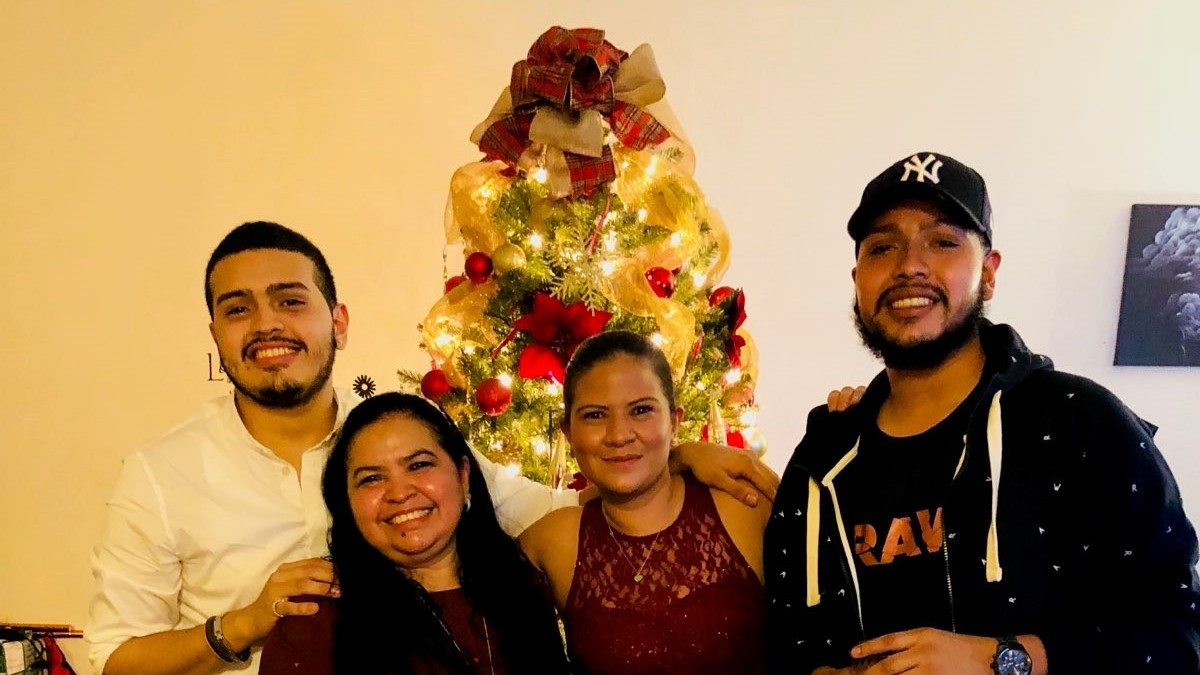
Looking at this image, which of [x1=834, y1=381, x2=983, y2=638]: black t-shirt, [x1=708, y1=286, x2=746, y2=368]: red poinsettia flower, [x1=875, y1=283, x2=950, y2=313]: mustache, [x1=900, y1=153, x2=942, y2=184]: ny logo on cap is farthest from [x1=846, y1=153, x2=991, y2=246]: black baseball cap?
[x1=708, y1=286, x2=746, y2=368]: red poinsettia flower

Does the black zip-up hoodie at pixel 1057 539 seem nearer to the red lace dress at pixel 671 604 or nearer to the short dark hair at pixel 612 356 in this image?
the red lace dress at pixel 671 604

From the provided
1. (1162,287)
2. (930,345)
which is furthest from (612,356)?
(1162,287)

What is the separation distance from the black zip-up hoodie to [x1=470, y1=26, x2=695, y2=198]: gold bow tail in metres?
1.01

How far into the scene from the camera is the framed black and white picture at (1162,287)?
8.80ft

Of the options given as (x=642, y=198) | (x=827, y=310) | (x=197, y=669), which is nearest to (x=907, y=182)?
(x=642, y=198)

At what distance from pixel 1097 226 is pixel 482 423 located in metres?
2.42

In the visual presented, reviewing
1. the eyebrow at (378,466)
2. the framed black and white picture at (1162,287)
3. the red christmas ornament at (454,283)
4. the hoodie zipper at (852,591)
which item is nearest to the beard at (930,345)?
the hoodie zipper at (852,591)

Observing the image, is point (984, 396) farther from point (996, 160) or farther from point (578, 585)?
point (996, 160)

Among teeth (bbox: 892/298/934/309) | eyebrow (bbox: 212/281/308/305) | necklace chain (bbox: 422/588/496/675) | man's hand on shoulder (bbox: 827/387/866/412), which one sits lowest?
necklace chain (bbox: 422/588/496/675)

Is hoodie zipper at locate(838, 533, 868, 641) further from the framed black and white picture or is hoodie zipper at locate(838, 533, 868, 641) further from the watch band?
the framed black and white picture

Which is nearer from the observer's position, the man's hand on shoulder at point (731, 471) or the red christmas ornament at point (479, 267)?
the man's hand on shoulder at point (731, 471)

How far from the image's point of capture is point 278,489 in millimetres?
1477

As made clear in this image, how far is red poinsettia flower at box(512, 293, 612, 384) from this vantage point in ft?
6.07

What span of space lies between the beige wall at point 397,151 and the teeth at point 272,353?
137 cm
